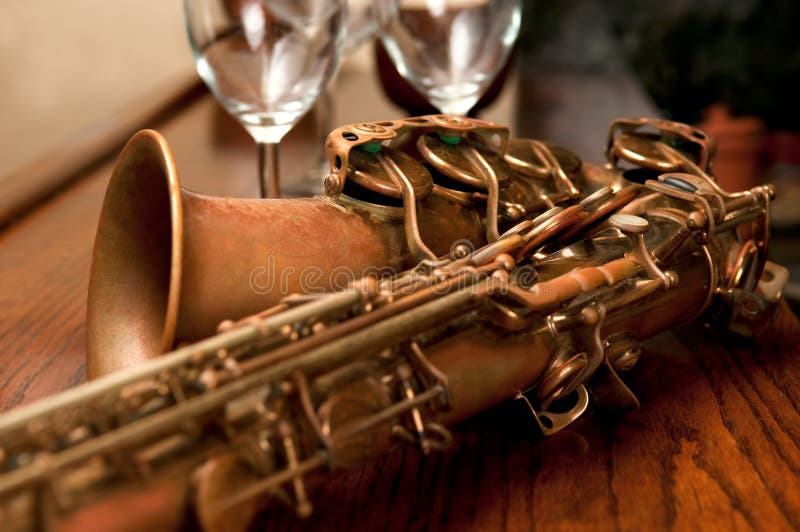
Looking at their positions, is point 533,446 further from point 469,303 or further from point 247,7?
point 247,7

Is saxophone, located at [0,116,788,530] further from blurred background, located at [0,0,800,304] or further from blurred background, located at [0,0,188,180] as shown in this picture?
blurred background, located at [0,0,188,180]

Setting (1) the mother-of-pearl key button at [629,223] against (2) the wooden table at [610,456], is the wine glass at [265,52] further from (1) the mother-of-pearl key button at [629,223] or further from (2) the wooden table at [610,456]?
(1) the mother-of-pearl key button at [629,223]

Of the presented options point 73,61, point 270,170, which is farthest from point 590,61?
point 270,170

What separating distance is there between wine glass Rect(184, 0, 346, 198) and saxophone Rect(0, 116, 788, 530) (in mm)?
211

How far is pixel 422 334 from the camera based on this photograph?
50 centimetres

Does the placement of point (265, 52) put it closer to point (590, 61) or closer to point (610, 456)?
point (610, 456)

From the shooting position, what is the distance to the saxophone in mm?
392

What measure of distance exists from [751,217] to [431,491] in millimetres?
327

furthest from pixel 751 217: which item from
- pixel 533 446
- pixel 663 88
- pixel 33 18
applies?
pixel 33 18

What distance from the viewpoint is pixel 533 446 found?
1.78ft

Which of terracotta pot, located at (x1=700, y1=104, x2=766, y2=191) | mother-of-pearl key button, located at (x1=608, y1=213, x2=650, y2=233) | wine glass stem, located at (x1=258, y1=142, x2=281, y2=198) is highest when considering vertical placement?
mother-of-pearl key button, located at (x1=608, y1=213, x2=650, y2=233)

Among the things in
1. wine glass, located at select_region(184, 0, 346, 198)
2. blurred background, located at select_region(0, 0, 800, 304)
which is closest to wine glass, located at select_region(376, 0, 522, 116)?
wine glass, located at select_region(184, 0, 346, 198)

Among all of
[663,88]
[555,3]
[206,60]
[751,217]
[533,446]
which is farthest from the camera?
[555,3]

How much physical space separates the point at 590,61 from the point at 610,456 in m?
1.88
